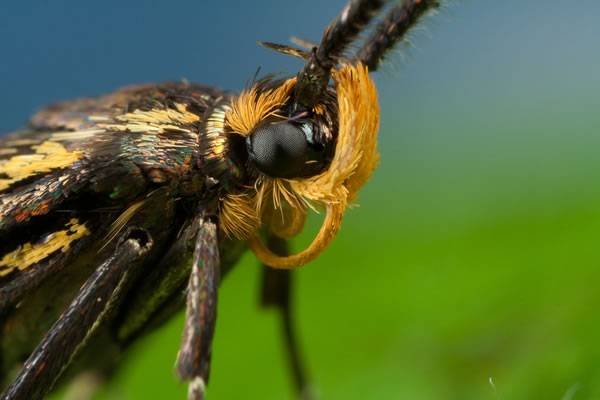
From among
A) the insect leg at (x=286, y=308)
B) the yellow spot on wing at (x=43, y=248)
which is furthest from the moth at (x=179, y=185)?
the insect leg at (x=286, y=308)

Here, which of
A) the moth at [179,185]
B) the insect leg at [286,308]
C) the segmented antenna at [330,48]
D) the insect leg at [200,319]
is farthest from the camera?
the insect leg at [286,308]

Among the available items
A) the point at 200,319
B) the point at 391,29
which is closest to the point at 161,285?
the point at 200,319

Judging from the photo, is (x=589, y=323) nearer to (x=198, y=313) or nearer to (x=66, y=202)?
(x=198, y=313)

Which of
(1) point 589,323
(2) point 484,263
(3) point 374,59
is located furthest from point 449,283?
(3) point 374,59

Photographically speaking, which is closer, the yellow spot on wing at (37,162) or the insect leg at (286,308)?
the yellow spot on wing at (37,162)

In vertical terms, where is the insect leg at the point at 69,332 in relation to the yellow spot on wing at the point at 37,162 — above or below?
below

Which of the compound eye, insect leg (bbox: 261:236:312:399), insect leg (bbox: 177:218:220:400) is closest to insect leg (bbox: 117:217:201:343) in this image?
insect leg (bbox: 177:218:220:400)

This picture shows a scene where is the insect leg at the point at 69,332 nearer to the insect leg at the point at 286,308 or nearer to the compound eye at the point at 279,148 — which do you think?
the compound eye at the point at 279,148

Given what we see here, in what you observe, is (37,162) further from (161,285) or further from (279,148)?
(279,148)

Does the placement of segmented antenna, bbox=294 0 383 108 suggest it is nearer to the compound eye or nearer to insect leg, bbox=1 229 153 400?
the compound eye
